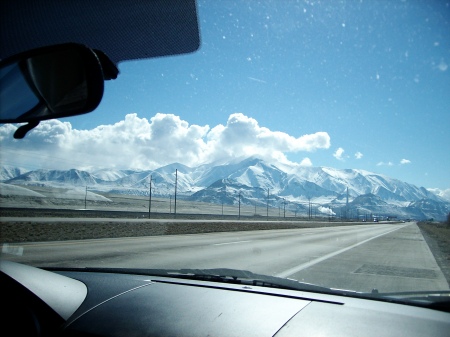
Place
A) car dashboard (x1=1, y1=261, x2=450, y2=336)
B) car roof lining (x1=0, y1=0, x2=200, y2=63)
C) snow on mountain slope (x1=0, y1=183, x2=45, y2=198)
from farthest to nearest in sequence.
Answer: snow on mountain slope (x1=0, y1=183, x2=45, y2=198)
car roof lining (x1=0, y1=0, x2=200, y2=63)
car dashboard (x1=1, y1=261, x2=450, y2=336)

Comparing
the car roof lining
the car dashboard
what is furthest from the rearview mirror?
the car roof lining

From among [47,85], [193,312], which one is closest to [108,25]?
[47,85]

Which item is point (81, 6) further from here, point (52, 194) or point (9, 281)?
point (52, 194)

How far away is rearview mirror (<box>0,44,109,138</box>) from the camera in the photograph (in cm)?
216

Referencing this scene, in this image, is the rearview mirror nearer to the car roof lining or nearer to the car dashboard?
the car dashboard

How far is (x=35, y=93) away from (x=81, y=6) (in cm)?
199

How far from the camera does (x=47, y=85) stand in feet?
7.70

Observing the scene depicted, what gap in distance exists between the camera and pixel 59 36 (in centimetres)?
415

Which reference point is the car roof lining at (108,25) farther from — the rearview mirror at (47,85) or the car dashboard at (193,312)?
the car dashboard at (193,312)

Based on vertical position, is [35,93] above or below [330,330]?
above

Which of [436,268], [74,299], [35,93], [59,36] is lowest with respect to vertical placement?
[436,268]

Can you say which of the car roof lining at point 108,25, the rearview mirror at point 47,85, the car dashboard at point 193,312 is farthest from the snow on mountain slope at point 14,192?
the rearview mirror at point 47,85

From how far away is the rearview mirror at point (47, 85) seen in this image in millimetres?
2160

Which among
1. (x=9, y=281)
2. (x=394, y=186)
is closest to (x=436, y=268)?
(x=394, y=186)
